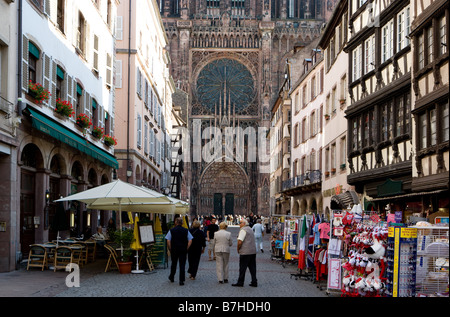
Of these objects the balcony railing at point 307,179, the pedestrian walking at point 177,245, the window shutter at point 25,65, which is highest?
the window shutter at point 25,65

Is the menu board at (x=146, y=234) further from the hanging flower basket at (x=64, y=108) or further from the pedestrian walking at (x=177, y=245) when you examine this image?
the hanging flower basket at (x=64, y=108)

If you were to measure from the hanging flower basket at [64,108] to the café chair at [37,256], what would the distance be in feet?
16.9

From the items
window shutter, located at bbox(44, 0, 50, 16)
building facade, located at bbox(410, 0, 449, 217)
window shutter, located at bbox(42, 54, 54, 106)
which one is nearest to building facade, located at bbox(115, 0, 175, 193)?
window shutter, located at bbox(42, 54, 54, 106)

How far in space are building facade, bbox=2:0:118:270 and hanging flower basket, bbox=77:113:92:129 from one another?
0.13 ft

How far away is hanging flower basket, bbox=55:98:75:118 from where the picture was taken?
20.6 m

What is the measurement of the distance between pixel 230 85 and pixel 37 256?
189 feet

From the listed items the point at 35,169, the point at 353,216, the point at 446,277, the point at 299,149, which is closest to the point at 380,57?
the point at 353,216

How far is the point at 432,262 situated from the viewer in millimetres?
9938

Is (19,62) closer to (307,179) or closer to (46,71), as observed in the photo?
(46,71)

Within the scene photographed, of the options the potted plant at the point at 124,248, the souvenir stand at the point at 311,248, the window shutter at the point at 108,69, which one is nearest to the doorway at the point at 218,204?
the window shutter at the point at 108,69

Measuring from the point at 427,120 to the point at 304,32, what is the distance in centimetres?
5806

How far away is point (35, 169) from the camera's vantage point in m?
19.4

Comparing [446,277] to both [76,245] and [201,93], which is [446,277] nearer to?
[76,245]

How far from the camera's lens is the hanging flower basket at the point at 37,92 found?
1791cm
